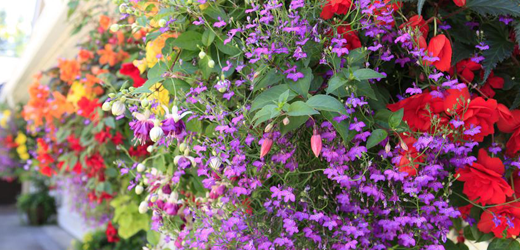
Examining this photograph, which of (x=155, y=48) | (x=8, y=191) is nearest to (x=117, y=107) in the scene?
(x=155, y=48)

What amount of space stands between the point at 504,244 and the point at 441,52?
375mm

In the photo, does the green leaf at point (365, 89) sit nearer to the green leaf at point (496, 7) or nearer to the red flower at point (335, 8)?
the red flower at point (335, 8)

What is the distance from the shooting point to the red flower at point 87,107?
1.45m

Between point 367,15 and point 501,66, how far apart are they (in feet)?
0.97

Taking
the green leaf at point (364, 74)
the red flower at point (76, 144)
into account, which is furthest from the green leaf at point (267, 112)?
the red flower at point (76, 144)

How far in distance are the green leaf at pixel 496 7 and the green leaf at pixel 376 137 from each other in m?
0.25

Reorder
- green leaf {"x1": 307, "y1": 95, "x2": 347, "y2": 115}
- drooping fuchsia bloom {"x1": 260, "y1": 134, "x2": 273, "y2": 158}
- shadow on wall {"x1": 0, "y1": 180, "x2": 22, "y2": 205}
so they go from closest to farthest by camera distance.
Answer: green leaf {"x1": 307, "y1": 95, "x2": 347, "y2": 115} < drooping fuchsia bloom {"x1": 260, "y1": 134, "x2": 273, "y2": 158} < shadow on wall {"x1": 0, "y1": 180, "x2": 22, "y2": 205}

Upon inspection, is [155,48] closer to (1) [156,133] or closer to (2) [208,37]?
(2) [208,37]

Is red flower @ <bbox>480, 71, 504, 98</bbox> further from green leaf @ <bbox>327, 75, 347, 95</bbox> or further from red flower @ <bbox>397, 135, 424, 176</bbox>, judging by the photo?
green leaf @ <bbox>327, 75, 347, 95</bbox>

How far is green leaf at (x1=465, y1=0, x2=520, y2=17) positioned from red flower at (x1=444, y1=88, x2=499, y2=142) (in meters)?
0.12

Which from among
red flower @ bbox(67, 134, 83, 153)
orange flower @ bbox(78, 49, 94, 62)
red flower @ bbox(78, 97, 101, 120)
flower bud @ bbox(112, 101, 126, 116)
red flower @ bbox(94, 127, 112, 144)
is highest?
flower bud @ bbox(112, 101, 126, 116)

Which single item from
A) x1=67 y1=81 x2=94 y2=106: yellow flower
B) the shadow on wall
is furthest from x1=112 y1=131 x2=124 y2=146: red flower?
the shadow on wall

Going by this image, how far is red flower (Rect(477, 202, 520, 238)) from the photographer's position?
773mm

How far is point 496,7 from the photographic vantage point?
70cm
